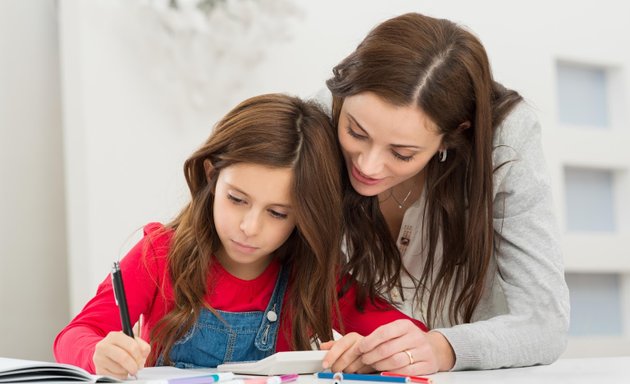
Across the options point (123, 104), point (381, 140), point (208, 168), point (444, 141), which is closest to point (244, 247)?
point (208, 168)

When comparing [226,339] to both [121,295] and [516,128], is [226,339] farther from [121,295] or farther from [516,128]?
[516,128]

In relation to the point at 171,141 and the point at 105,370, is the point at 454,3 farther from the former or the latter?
the point at 105,370

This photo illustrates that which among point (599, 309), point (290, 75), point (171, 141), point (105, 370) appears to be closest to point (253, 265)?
point (105, 370)

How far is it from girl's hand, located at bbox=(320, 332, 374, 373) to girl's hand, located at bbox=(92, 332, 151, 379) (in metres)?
0.25

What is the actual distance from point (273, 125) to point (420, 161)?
26 cm

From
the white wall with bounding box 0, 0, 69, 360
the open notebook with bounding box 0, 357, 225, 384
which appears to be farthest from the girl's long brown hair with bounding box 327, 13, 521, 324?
the white wall with bounding box 0, 0, 69, 360

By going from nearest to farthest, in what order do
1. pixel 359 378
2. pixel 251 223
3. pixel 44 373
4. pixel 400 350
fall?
pixel 44 373, pixel 359 378, pixel 400 350, pixel 251 223

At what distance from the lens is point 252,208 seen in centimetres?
136

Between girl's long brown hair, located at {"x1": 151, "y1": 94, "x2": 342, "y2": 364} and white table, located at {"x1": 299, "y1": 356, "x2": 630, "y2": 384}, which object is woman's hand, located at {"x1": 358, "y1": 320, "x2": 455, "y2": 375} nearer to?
white table, located at {"x1": 299, "y1": 356, "x2": 630, "y2": 384}

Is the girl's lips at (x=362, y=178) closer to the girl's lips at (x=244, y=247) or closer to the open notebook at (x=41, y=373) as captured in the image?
the girl's lips at (x=244, y=247)

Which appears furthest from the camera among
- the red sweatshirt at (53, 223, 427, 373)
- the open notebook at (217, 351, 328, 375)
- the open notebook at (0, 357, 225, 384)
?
the red sweatshirt at (53, 223, 427, 373)

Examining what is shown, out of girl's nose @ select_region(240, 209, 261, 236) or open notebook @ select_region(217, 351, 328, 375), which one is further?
girl's nose @ select_region(240, 209, 261, 236)

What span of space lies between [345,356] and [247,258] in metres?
0.34

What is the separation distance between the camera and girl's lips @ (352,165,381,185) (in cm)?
140
